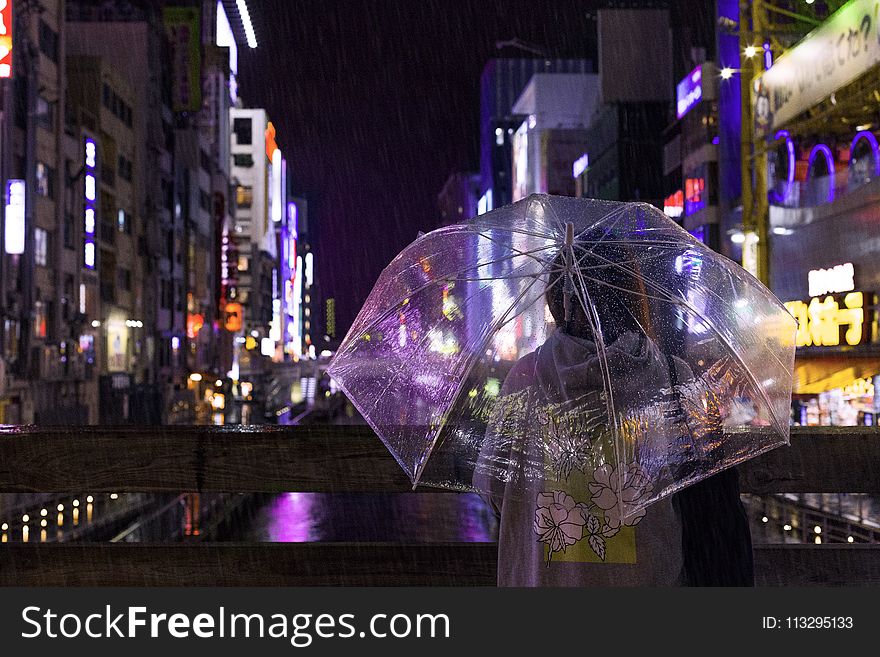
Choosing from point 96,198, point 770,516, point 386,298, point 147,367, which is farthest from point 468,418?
point 147,367

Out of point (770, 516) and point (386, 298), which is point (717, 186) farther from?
point (386, 298)

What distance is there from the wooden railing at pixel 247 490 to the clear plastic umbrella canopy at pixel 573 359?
2.49 ft

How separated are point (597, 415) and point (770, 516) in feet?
56.2

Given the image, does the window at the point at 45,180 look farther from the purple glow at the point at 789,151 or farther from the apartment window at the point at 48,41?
the purple glow at the point at 789,151

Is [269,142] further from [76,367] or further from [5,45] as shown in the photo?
[5,45]

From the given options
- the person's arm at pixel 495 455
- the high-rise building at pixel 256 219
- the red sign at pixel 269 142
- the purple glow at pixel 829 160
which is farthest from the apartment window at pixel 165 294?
the red sign at pixel 269 142

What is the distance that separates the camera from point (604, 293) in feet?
11.0

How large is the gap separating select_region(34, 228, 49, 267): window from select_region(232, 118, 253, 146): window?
293 feet

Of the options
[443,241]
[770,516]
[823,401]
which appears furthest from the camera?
[823,401]

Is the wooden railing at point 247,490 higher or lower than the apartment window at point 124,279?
lower

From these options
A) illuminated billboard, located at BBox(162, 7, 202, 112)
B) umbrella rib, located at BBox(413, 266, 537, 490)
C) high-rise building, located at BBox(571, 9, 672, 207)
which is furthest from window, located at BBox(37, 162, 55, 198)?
high-rise building, located at BBox(571, 9, 672, 207)

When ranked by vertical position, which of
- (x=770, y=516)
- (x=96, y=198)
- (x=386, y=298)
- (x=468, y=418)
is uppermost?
(x=96, y=198)

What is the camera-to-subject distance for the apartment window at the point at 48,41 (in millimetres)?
38250

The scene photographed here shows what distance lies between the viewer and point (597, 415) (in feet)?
10.7
